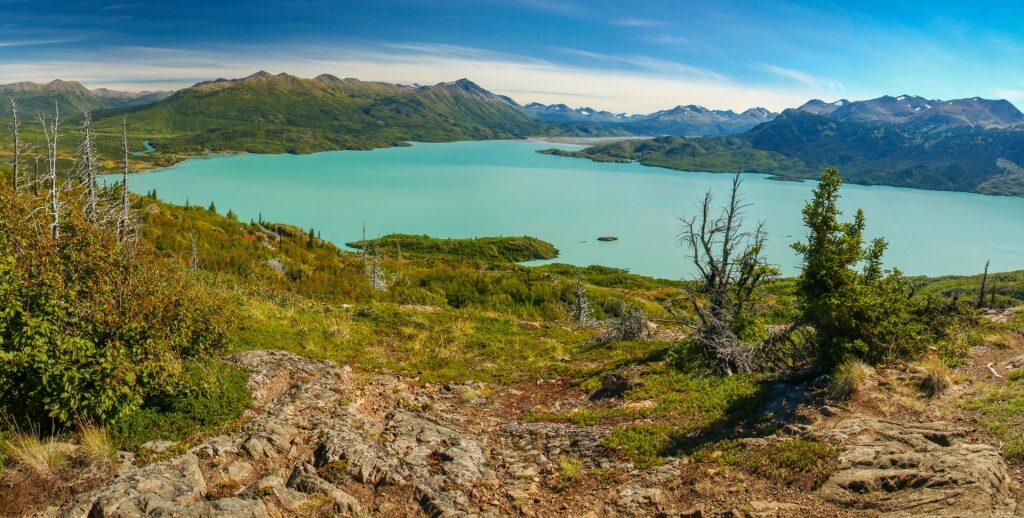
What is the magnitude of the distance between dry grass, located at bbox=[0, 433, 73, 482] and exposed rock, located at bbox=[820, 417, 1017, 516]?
41.3 feet

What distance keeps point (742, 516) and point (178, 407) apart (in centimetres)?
1077

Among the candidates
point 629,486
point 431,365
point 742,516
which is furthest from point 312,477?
point 431,365

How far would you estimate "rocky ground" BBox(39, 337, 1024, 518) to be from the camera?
841cm

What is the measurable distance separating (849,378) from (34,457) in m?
15.8

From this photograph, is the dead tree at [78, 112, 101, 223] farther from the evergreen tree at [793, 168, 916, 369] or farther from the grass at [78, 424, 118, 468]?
the evergreen tree at [793, 168, 916, 369]

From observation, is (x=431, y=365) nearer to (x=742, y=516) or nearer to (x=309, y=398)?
(x=309, y=398)

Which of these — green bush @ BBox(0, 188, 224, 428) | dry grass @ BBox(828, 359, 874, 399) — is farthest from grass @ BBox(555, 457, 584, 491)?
green bush @ BBox(0, 188, 224, 428)

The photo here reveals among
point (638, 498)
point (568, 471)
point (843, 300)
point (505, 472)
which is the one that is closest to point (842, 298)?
point (843, 300)

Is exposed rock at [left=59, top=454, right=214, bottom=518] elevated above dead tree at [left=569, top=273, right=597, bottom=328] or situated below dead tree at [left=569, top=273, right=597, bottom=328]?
above

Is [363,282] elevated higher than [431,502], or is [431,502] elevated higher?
[431,502]

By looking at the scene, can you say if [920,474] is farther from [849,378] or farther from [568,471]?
[568,471]

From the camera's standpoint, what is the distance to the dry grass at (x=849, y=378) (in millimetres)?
12109

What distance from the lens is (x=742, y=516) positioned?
28.4 ft

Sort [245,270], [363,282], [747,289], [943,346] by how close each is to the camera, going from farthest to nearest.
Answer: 1. [363,282]
2. [245,270]
3. [747,289]
4. [943,346]
